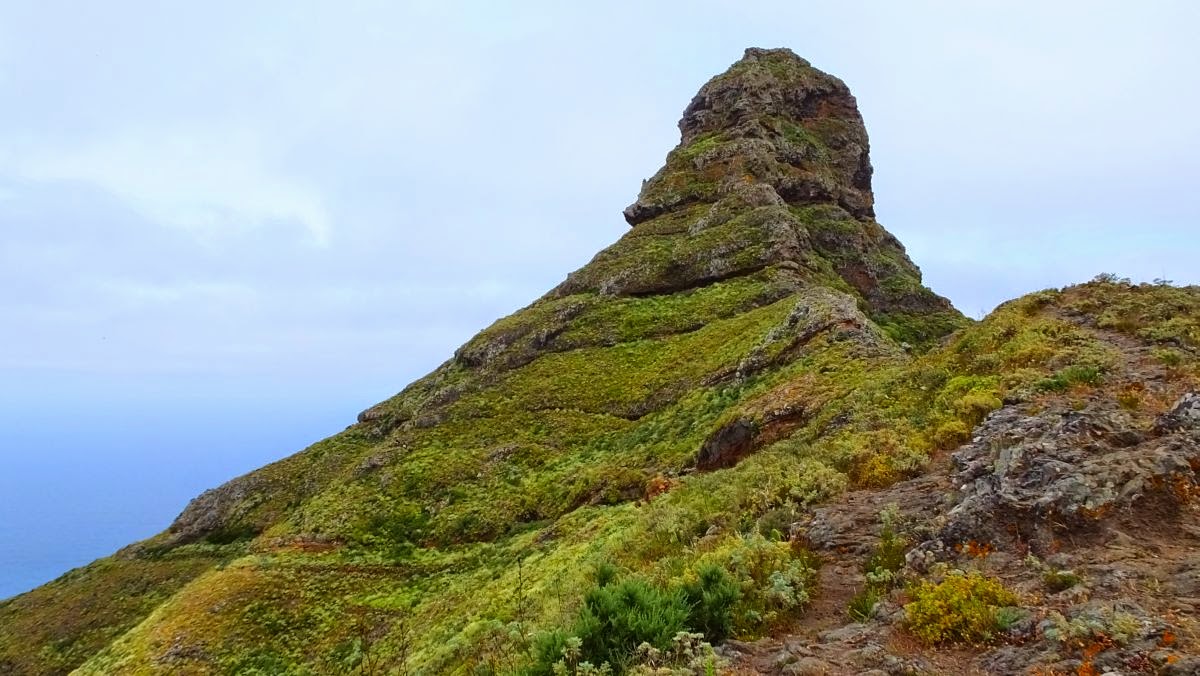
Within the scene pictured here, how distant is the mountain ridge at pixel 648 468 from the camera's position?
36.6ft

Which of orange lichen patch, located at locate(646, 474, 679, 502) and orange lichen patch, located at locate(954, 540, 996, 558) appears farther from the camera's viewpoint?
orange lichen patch, located at locate(646, 474, 679, 502)

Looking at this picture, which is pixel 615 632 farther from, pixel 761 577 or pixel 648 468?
pixel 648 468

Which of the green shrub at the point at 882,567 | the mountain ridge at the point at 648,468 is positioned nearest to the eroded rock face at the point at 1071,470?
the mountain ridge at the point at 648,468

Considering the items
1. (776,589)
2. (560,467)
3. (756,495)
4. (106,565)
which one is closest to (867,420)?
(756,495)

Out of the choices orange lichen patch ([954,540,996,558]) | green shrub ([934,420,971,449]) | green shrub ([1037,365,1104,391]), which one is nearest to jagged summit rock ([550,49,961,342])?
green shrub ([1037,365,1104,391])

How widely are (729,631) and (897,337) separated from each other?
50.0 m

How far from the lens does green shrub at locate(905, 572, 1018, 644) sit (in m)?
7.63

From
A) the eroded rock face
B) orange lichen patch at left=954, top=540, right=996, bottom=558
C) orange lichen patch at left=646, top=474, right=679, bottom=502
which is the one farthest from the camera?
orange lichen patch at left=646, top=474, right=679, bottom=502

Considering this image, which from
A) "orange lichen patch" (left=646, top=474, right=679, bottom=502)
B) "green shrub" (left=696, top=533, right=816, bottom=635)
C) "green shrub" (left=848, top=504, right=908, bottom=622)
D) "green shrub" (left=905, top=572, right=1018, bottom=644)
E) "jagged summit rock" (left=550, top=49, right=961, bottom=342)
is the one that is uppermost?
"jagged summit rock" (left=550, top=49, right=961, bottom=342)

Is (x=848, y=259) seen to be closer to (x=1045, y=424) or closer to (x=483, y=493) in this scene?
(x=483, y=493)

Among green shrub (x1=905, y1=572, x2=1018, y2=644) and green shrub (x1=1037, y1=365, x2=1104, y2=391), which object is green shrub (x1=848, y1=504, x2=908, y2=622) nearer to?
green shrub (x1=905, y1=572, x2=1018, y2=644)

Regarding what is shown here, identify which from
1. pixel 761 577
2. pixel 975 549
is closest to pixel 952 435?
pixel 975 549

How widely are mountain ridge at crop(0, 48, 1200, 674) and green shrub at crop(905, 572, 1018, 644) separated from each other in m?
0.26

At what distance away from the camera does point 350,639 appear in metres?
24.3
